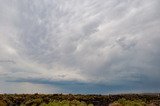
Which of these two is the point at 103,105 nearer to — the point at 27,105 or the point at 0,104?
the point at 27,105

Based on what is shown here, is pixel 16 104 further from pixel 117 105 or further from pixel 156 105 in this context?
pixel 156 105

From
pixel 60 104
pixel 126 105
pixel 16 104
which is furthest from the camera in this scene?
pixel 16 104

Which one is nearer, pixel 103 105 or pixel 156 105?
pixel 156 105

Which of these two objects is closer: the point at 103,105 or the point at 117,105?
the point at 117,105

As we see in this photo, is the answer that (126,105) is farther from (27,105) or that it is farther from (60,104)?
(27,105)

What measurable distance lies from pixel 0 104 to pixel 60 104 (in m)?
19.1

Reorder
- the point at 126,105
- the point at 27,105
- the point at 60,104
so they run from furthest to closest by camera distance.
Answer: the point at 27,105 < the point at 60,104 < the point at 126,105

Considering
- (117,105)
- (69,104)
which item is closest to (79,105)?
(69,104)

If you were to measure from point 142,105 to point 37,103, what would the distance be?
3732 centimetres

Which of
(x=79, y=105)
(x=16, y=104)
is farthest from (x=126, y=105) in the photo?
(x=16, y=104)

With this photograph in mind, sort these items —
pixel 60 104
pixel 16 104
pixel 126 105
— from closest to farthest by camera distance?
pixel 126 105 < pixel 60 104 < pixel 16 104

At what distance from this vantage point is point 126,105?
103188 mm

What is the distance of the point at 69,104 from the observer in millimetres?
112562

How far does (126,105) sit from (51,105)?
2366cm
